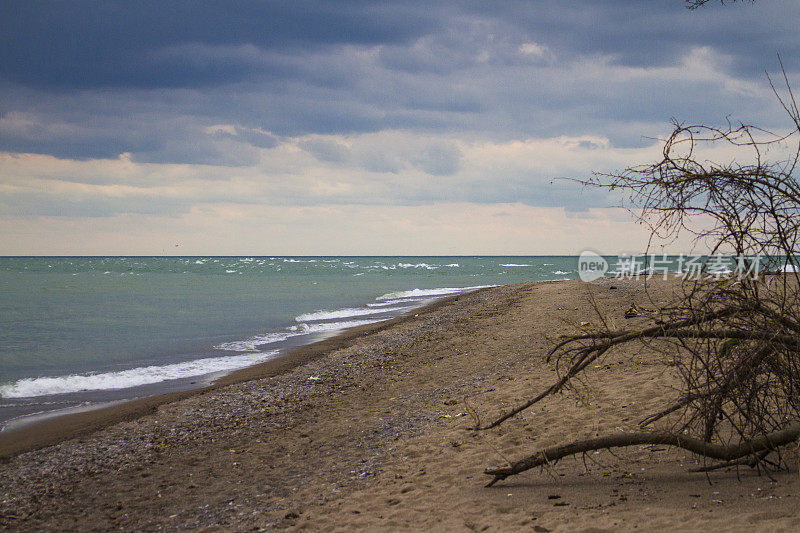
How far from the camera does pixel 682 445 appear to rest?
4.29 meters

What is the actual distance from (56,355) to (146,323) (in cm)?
702

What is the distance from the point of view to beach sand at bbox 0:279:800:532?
4117 millimetres

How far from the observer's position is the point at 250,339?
18125mm

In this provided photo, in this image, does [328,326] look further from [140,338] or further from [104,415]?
[104,415]

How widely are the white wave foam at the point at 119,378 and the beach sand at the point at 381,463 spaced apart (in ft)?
6.80

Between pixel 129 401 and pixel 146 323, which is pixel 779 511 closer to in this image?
pixel 129 401

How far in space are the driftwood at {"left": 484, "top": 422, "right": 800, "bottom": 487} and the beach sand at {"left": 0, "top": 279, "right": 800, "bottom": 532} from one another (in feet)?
0.67

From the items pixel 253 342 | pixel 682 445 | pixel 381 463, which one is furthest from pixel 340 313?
pixel 682 445

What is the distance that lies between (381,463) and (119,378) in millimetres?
8706

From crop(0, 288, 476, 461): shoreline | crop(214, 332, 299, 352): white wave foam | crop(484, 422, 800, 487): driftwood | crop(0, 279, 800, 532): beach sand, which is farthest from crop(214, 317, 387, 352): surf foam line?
crop(484, 422, 800, 487): driftwood

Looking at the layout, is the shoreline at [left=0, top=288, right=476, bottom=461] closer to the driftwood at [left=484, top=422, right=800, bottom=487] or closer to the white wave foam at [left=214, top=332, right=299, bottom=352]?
the white wave foam at [left=214, top=332, right=299, bottom=352]

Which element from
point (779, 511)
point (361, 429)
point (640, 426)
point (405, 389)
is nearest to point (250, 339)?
point (405, 389)

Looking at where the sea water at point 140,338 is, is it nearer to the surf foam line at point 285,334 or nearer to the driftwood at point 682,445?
the surf foam line at point 285,334

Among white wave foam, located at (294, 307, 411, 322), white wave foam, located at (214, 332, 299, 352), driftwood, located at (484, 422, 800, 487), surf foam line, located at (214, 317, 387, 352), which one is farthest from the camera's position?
white wave foam, located at (294, 307, 411, 322)
